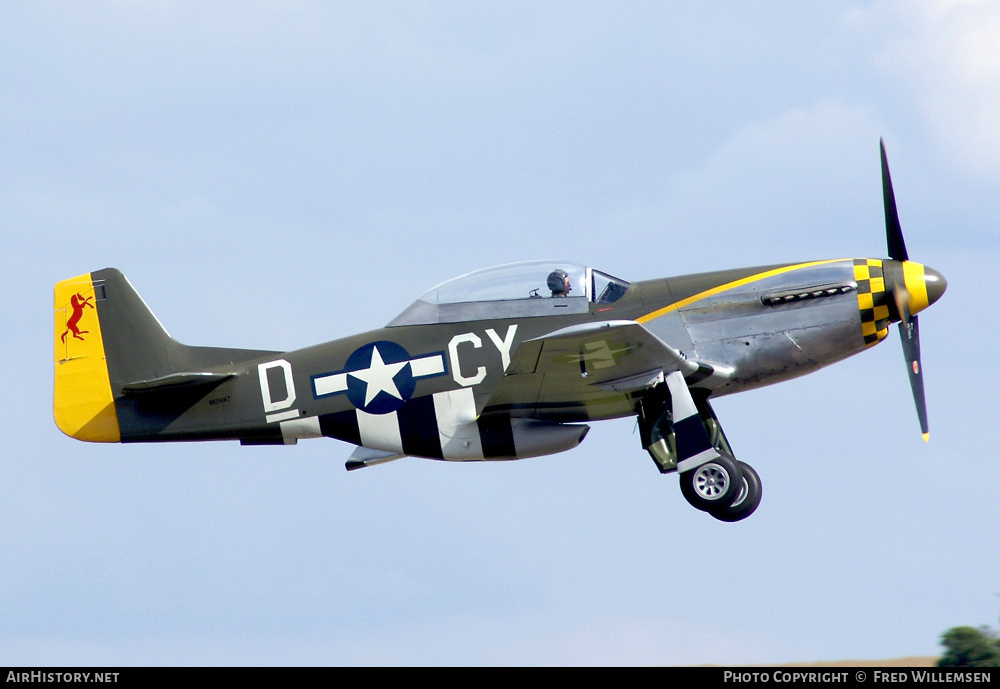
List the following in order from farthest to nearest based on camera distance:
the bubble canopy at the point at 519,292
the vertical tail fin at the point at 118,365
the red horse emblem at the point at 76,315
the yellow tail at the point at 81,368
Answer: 1. the red horse emblem at the point at 76,315
2. the yellow tail at the point at 81,368
3. the vertical tail fin at the point at 118,365
4. the bubble canopy at the point at 519,292

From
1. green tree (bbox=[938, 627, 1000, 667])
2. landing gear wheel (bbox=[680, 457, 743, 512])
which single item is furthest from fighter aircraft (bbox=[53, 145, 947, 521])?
green tree (bbox=[938, 627, 1000, 667])

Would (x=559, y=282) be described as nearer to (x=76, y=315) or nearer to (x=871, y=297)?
(x=871, y=297)

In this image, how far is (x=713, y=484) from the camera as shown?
11.3 metres

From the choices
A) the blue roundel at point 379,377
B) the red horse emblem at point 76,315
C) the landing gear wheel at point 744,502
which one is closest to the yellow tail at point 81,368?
the red horse emblem at point 76,315

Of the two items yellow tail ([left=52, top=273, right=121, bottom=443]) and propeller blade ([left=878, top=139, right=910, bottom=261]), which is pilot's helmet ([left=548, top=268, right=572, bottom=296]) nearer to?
propeller blade ([left=878, top=139, right=910, bottom=261])

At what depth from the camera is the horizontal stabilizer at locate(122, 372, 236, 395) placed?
12.4 metres

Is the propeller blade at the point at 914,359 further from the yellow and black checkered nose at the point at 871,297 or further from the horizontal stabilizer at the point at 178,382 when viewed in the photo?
the horizontal stabilizer at the point at 178,382

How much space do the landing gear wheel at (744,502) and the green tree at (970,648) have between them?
9.75ft

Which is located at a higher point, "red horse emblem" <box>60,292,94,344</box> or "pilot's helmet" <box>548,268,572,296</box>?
"red horse emblem" <box>60,292,94,344</box>

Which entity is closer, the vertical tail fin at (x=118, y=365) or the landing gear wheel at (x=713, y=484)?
the landing gear wheel at (x=713, y=484)

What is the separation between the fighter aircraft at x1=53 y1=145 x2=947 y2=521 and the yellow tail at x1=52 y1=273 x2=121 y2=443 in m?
0.02

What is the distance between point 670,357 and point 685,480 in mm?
1292

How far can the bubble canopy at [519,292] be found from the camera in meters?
11.7
